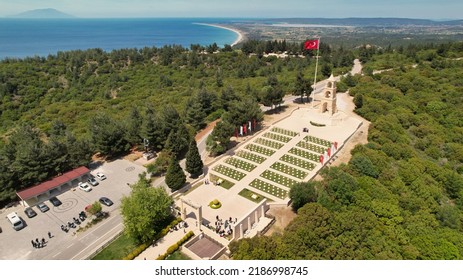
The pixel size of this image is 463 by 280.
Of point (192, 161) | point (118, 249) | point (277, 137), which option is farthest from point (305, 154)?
point (118, 249)

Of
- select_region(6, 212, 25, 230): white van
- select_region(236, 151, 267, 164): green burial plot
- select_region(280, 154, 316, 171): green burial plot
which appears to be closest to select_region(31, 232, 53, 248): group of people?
select_region(6, 212, 25, 230): white van

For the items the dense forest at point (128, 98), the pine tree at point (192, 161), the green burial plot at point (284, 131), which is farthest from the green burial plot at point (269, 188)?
the green burial plot at point (284, 131)

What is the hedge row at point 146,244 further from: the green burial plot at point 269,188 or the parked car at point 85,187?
the parked car at point 85,187

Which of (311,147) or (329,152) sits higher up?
(329,152)

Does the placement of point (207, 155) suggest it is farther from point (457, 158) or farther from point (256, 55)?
point (256, 55)

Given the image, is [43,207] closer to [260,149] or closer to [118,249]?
[118,249]
